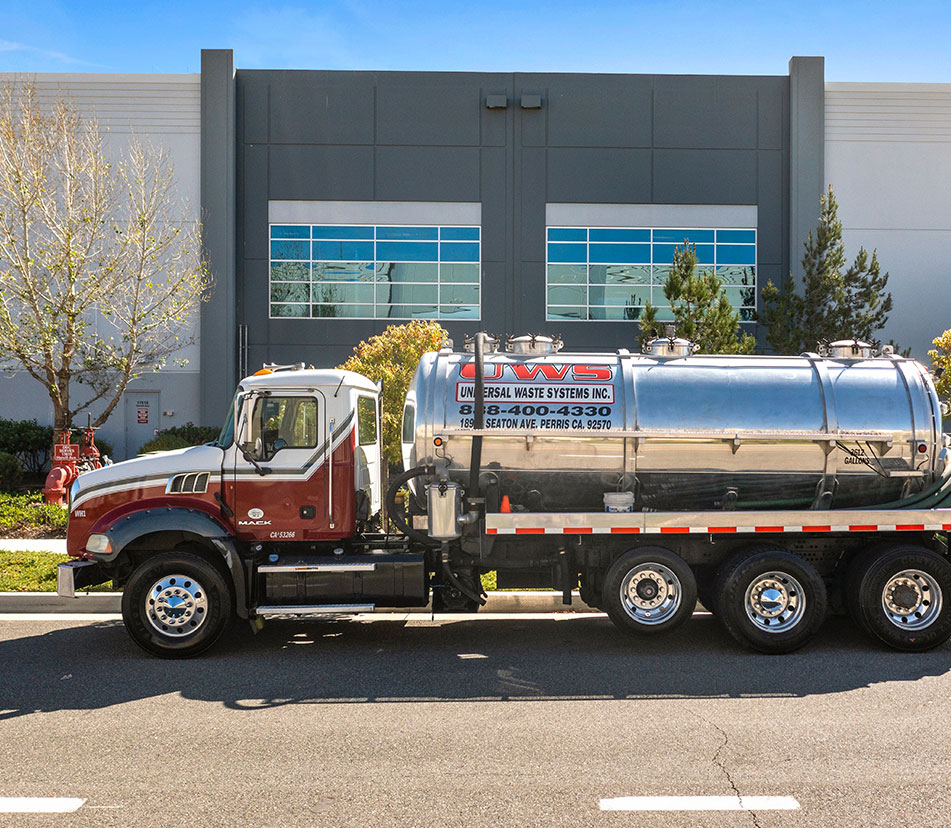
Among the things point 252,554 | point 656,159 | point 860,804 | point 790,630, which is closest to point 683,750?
point 860,804

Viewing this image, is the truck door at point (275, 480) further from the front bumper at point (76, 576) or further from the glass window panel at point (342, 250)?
the glass window panel at point (342, 250)

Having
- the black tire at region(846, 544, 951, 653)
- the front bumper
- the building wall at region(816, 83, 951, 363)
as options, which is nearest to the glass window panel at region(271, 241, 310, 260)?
the building wall at region(816, 83, 951, 363)

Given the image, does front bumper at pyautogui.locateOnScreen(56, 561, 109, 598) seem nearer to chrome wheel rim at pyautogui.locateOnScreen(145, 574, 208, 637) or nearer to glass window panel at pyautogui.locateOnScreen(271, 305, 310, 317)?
chrome wheel rim at pyautogui.locateOnScreen(145, 574, 208, 637)

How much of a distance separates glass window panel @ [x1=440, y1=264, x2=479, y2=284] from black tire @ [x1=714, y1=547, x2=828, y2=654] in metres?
18.6

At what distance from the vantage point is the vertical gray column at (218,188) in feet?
81.0

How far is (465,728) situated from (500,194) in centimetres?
2139

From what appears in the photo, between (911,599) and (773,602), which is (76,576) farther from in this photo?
(911,599)

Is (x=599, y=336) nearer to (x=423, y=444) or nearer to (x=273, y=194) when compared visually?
(x=273, y=194)

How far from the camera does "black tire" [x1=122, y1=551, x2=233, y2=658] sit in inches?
298

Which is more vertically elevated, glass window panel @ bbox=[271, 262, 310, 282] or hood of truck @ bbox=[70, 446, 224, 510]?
glass window panel @ bbox=[271, 262, 310, 282]

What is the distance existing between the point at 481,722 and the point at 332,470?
9.70ft

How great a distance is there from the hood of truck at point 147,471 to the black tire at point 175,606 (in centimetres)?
78

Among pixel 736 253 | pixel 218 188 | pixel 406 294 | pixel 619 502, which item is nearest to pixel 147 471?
pixel 619 502

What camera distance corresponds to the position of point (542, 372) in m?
8.37
